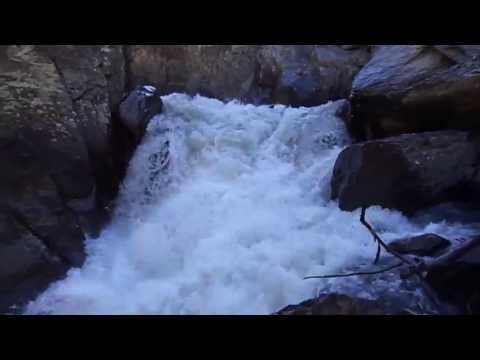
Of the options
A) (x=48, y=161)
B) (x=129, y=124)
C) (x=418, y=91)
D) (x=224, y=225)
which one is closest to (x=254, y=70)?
(x=129, y=124)

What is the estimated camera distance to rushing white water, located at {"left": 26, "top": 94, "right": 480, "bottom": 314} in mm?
4820

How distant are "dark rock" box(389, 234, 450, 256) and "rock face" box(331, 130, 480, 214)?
1.17m

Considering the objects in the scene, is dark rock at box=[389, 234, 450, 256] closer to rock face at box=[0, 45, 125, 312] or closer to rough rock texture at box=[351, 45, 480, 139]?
rough rock texture at box=[351, 45, 480, 139]

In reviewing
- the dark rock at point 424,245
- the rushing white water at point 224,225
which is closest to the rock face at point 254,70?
the rushing white water at point 224,225

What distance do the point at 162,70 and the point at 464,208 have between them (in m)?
7.70

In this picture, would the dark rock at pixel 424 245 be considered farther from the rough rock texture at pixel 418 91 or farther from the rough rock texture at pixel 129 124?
the rough rock texture at pixel 129 124

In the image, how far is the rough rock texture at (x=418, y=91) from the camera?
6039 mm

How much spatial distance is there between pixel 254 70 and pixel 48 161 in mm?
6621

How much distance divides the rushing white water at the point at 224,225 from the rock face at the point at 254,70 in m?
1.67

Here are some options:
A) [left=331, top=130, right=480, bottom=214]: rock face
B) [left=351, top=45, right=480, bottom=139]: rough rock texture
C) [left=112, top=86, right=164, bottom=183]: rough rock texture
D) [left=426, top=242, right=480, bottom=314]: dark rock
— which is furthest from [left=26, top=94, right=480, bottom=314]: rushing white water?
[left=351, top=45, right=480, bottom=139]: rough rock texture

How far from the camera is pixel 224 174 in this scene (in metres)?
7.16

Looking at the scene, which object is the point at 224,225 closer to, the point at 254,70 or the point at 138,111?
the point at 138,111

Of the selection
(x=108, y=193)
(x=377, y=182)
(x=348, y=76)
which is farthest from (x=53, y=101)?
(x=348, y=76)
